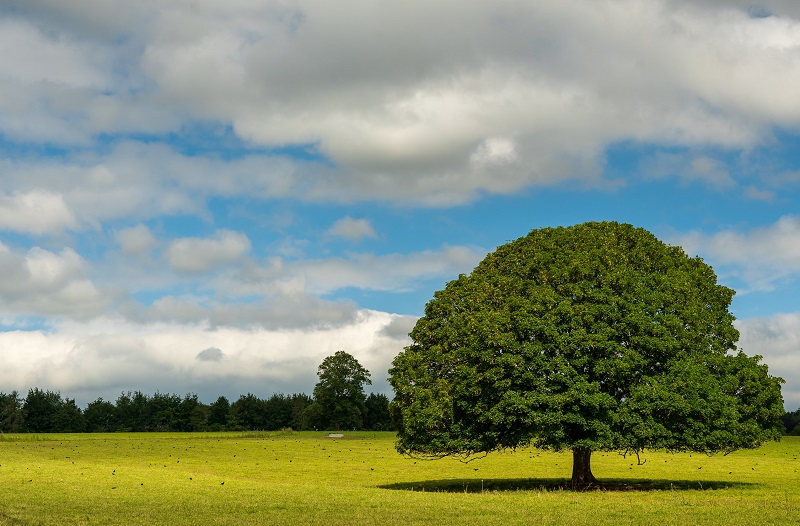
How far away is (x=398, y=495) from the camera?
3741 centimetres

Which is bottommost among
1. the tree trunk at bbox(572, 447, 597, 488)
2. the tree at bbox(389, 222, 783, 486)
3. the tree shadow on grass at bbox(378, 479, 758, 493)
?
the tree shadow on grass at bbox(378, 479, 758, 493)

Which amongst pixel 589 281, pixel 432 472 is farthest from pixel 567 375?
pixel 432 472

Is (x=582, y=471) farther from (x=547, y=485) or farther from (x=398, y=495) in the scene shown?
(x=398, y=495)

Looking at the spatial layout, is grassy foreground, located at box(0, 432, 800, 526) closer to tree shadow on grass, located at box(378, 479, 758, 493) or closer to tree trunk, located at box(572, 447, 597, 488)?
tree shadow on grass, located at box(378, 479, 758, 493)

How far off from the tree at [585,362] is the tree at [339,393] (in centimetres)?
14051

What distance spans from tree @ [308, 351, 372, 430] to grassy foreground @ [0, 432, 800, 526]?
113 metres

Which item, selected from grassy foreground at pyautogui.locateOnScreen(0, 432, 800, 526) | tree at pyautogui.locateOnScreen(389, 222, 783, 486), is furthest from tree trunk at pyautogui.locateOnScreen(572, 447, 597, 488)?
grassy foreground at pyautogui.locateOnScreen(0, 432, 800, 526)

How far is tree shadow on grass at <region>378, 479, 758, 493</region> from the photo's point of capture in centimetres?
4322

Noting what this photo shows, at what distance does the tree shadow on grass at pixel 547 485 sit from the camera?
4322cm

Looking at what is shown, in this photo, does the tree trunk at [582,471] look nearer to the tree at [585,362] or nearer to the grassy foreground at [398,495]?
the tree at [585,362]

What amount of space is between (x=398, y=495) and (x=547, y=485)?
1327 cm

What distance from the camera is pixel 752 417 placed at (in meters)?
41.0

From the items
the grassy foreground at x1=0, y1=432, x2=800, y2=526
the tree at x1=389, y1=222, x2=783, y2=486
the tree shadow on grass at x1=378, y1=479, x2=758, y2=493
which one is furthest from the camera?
the tree shadow on grass at x1=378, y1=479, x2=758, y2=493

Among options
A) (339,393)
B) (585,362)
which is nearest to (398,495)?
(585,362)
